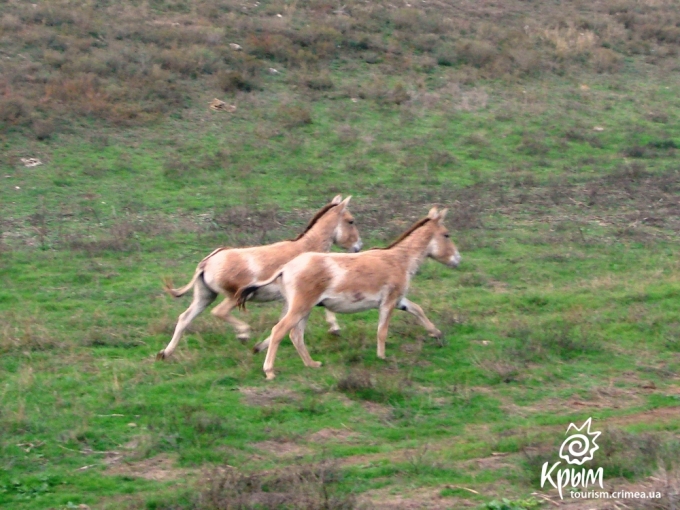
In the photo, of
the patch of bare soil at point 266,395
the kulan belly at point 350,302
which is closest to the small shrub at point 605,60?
the kulan belly at point 350,302

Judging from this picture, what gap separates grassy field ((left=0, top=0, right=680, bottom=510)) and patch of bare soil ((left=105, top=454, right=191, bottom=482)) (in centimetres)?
3

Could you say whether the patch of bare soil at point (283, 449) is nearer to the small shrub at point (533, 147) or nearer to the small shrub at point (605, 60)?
the small shrub at point (533, 147)

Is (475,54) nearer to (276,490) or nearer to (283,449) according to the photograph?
(283,449)

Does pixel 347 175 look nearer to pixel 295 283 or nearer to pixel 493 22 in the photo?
pixel 295 283

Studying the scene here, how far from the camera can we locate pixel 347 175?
1853cm

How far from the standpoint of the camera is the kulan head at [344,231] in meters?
10.8

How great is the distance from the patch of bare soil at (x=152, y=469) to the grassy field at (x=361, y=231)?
30 millimetres

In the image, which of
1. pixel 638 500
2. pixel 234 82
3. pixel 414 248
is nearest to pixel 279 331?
pixel 414 248

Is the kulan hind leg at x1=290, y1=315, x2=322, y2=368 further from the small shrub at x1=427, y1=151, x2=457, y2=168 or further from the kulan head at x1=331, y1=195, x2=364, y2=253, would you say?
the small shrub at x1=427, y1=151, x2=457, y2=168

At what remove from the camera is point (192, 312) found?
31.2ft

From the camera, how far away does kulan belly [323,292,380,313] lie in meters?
9.09

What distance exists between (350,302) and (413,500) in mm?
3248

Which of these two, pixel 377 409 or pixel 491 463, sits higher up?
pixel 491 463

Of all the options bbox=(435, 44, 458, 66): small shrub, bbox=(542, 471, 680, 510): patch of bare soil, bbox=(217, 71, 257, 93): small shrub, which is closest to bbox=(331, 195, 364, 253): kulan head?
bbox=(542, 471, 680, 510): patch of bare soil
